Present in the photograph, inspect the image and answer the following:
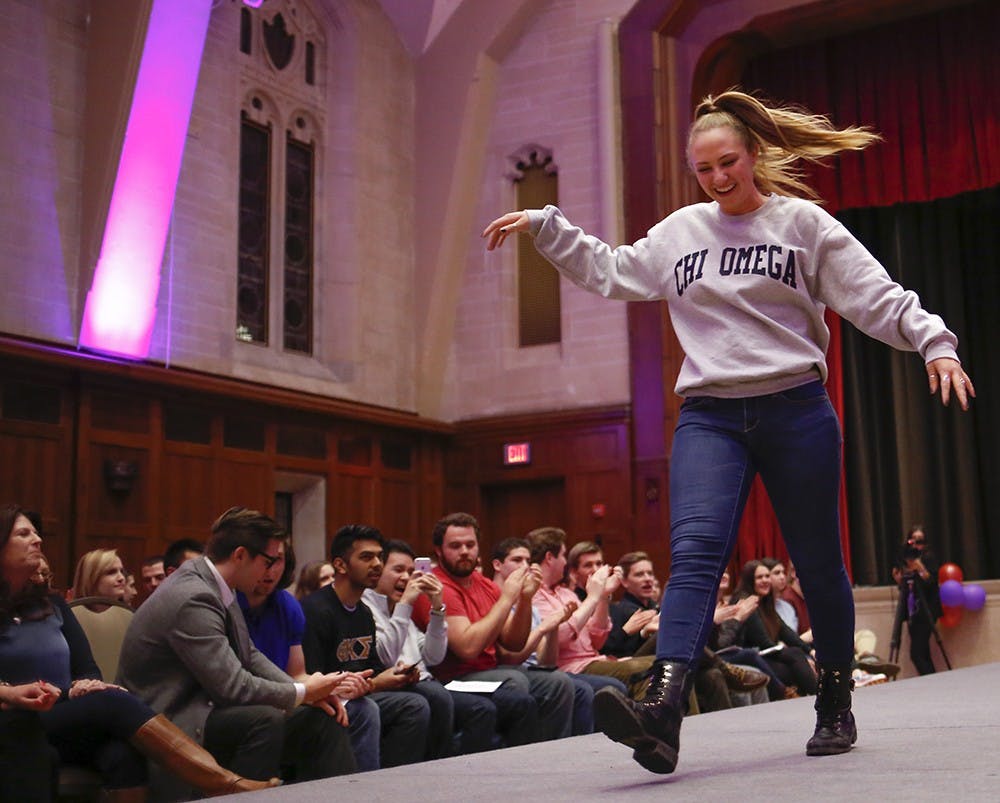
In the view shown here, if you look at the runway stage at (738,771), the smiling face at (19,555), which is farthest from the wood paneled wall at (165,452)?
the runway stage at (738,771)

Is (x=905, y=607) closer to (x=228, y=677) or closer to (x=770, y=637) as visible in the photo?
(x=770, y=637)

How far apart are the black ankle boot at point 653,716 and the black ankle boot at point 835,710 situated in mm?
361

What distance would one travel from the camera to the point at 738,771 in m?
2.42

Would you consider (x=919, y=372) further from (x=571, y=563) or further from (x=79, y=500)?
(x=79, y=500)

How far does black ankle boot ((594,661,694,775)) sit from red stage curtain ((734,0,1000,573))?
348 inches

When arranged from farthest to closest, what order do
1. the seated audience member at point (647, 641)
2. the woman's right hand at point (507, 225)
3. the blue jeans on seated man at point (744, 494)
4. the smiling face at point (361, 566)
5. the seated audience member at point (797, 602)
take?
the seated audience member at point (797, 602) < the seated audience member at point (647, 641) < the smiling face at point (361, 566) < the woman's right hand at point (507, 225) < the blue jeans on seated man at point (744, 494)

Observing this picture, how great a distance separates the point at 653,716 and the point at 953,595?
30.2 ft

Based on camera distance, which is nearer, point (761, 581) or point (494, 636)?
point (494, 636)

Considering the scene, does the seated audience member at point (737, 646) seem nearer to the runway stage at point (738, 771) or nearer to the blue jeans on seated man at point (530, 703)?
the blue jeans on seated man at point (530, 703)

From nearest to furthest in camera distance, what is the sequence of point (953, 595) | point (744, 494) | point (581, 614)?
point (744, 494), point (581, 614), point (953, 595)

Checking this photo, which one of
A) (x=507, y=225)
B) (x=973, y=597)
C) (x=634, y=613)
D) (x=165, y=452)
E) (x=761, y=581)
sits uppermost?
(x=165, y=452)

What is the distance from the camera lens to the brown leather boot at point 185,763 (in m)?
3.48

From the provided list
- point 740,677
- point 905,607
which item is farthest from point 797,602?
point 740,677

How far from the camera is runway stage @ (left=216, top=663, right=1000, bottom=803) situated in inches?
82.0
